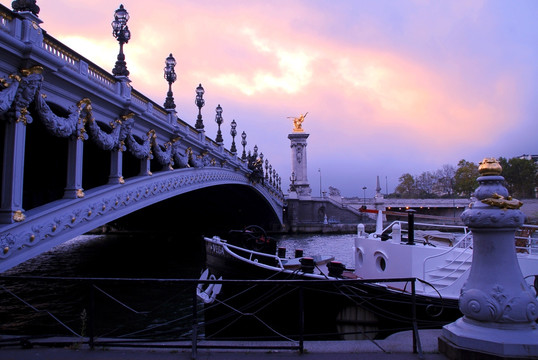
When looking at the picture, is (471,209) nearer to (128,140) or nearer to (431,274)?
(431,274)

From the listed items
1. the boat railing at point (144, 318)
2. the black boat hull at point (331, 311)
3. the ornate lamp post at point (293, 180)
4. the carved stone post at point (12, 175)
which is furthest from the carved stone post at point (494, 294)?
the ornate lamp post at point (293, 180)

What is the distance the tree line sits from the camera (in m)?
91.6

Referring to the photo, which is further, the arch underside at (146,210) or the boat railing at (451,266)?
the boat railing at (451,266)

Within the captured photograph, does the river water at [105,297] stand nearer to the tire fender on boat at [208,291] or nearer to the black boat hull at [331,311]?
the tire fender on boat at [208,291]

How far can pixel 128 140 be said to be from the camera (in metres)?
16.0

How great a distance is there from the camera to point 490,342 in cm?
404

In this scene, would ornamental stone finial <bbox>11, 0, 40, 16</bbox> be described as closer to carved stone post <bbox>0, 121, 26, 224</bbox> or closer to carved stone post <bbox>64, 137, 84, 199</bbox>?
carved stone post <bbox>0, 121, 26, 224</bbox>

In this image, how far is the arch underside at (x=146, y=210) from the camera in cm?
1004

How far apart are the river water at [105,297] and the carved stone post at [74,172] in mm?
2511

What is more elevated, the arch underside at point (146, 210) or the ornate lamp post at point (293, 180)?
the ornate lamp post at point (293, 180)

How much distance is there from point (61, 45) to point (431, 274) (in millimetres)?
11525

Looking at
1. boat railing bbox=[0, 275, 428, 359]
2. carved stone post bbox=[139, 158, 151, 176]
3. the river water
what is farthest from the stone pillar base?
carved stone post bbox=[139, 158, 151, 176]

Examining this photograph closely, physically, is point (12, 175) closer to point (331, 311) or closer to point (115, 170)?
point (115, 170)

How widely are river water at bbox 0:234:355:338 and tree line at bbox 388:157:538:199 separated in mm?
67595
